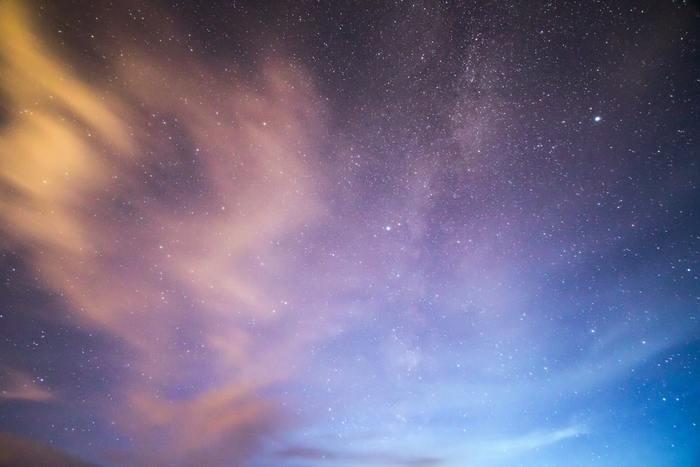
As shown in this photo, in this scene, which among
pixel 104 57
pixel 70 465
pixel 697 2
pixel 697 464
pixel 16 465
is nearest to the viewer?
pixel 697 2

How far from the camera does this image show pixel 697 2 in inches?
138

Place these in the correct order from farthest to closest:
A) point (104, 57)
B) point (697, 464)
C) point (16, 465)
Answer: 1. point (16, 465)
2. point (697, 464)
3. point (104, 57)

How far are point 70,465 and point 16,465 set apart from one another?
38.8 feet

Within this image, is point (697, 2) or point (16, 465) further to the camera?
point (16, 465)

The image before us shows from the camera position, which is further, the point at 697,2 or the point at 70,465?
the point at 70,465

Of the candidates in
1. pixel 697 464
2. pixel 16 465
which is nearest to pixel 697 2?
pixel 697 464

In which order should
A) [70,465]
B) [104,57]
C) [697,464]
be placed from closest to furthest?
[104,57] < [697,464] < [70,465]

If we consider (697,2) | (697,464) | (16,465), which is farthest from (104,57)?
(16,465)

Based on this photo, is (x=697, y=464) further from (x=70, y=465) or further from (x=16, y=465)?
(x=16, y=465)

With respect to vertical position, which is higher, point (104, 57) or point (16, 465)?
point (104, 57)

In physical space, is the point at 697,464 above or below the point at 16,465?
above

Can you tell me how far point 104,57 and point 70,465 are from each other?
51.9 meters

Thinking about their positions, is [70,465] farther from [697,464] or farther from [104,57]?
[697,464]

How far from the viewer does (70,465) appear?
36.2m
